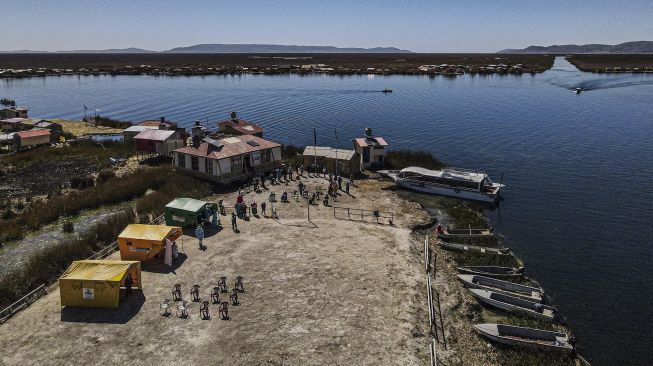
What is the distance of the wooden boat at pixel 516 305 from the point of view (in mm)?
26984

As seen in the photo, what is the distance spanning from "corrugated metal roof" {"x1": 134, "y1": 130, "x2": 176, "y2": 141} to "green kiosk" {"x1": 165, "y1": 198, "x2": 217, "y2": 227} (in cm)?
2497

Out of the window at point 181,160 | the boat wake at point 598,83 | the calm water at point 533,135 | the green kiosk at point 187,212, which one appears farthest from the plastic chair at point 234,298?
the boat wake at point 598,83

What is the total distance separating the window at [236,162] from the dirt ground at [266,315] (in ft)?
49.6

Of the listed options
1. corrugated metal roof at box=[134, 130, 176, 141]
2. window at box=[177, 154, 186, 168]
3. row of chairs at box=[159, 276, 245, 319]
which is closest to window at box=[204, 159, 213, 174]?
window at box=[177, 154, 186, 168]

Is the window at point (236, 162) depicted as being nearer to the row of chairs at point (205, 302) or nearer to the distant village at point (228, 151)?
the distant village at point (228, 151)

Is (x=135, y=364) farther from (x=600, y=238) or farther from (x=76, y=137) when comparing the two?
(x=76, y=137)

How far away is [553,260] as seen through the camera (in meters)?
35.6

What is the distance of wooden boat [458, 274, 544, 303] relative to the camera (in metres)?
28.7

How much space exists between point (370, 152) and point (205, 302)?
36518mm

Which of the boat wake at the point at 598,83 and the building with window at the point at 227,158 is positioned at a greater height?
the boat wake at the point at 598,83

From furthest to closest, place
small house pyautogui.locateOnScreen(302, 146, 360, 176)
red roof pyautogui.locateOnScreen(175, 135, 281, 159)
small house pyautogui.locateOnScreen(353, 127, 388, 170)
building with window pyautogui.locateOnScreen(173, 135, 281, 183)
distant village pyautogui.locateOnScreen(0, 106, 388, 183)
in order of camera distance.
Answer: small house pyautogui.locateOnScreen(353, 127, 388, 170) → small house pyautogui.locateOnScreen(302, 146, 360, 176) → distant village pyautogui.locateOnScreen(0, 106, 388, 183) → red roof pyautogui.locateOnScreen(175, 135, 281, 159) → building with window pyautogui.locateOnScreen(173, 135, 281, 183)

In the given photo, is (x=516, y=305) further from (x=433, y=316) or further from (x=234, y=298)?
(x=234, y=298)

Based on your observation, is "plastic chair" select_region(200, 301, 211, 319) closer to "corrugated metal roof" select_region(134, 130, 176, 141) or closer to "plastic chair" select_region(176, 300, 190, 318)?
"plastic chair" select_region(176, 300, 190, 318)

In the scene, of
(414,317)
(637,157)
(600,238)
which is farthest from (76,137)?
(637,157)
